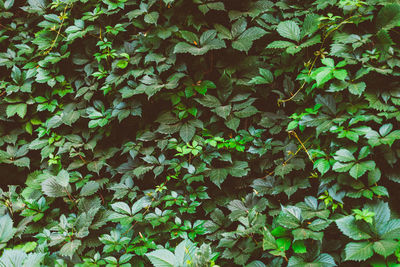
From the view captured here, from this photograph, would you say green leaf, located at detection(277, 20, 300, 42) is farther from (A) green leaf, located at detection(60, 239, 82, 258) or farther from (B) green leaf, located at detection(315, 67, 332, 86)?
(A) green leaf, located at detection(60, 239, 82, 258)

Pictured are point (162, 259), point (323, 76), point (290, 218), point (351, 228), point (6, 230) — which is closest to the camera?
point (162, 259)

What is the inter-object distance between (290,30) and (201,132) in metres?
0.92

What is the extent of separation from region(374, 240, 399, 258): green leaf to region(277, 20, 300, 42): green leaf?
1263 millimetres

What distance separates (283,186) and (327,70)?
2.45 ft

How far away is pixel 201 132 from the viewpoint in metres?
2.01

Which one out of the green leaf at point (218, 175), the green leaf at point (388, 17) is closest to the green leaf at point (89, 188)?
the green leaf at point (218, 175)

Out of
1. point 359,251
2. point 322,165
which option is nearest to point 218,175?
point 322,165

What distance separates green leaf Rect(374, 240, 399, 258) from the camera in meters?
1.25

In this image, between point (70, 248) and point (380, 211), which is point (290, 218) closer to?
point (380, 211)

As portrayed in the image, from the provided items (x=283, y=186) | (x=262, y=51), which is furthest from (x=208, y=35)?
(x=283, y=186)

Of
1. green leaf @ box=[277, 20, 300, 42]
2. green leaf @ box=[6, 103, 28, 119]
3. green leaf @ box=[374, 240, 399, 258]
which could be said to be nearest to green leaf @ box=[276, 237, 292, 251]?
green leaf @ box=[374, 240, 399, 258]

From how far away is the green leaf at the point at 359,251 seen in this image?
1.29 meters

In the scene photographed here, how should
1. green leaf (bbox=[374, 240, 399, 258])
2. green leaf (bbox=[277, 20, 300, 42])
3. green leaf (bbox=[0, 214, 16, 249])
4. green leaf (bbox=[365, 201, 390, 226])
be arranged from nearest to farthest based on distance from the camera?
green leaf (bbox=[374, 240, 399, 258]) < green leaf (bbox=[365, 201, 390, 226]) < green leaf (bbox=[0, 214, 16, 249]) < green leaf (bbox=[277, 20, 300, 42])

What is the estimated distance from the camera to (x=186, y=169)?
1.95m
